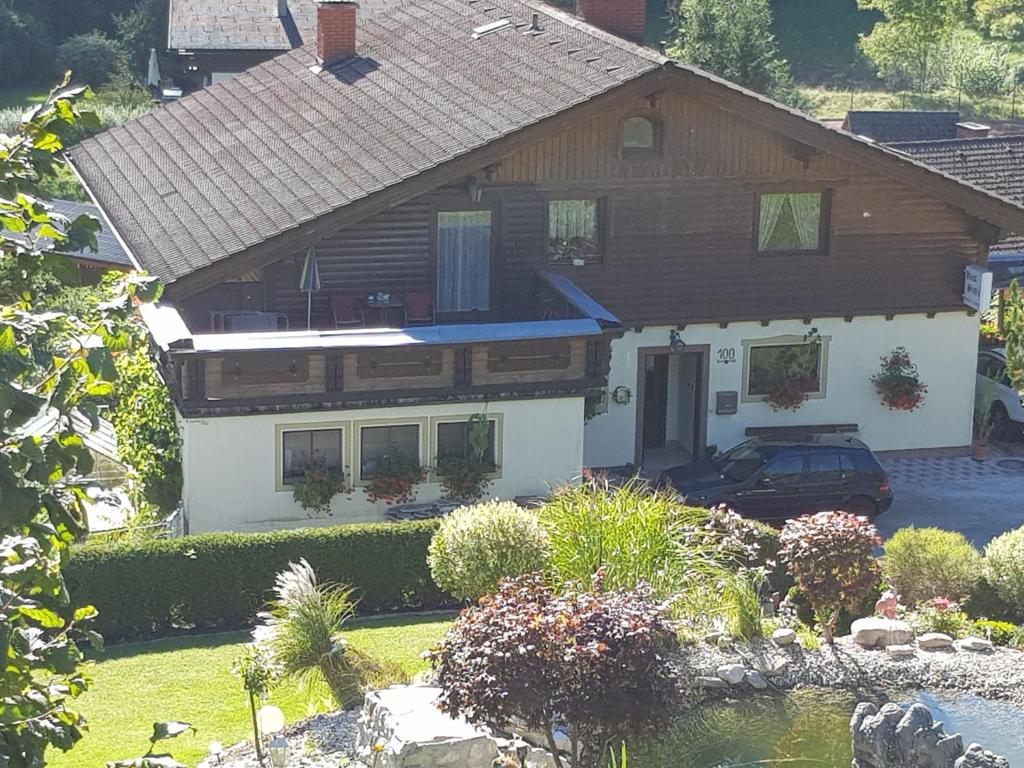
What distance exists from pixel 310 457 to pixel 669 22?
61.0 m

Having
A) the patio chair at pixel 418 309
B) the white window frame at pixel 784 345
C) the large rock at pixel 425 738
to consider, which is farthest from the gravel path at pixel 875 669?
the white window frame at pixel 784 345

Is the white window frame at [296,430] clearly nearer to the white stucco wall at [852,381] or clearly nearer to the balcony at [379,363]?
the balcony at [379,363]

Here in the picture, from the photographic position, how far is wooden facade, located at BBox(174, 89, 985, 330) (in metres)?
27.1

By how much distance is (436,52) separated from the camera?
32.2m

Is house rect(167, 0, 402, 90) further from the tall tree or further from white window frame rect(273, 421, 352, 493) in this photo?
the tall tree

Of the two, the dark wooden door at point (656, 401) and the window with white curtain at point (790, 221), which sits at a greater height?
the window with white curtain at point (790, 221)

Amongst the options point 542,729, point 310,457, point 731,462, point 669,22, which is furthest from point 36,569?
point 669,22

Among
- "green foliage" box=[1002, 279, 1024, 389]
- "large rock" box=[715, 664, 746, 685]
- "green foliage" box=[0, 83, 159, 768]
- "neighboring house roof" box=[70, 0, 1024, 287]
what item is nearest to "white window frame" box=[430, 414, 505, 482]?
"neighboring house roof" box=[70, 0, 1024, 287]

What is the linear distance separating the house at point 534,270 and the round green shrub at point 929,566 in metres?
5.97

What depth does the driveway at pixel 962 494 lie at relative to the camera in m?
26.5

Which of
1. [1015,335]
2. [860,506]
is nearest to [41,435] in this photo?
[1015,335]

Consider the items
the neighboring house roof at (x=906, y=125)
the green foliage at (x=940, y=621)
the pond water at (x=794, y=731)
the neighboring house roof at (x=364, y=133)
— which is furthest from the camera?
the neighboring house roof at (x=906, y=125)

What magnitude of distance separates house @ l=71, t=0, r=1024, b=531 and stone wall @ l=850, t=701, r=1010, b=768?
413 inches

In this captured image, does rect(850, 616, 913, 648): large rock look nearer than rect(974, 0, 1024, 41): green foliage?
Yes
